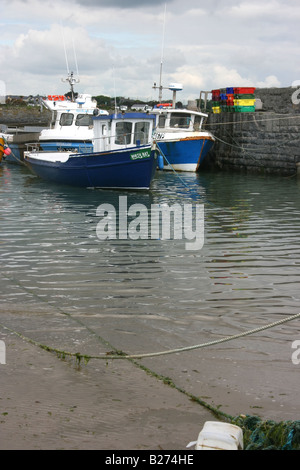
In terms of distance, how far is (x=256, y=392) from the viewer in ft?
13.6

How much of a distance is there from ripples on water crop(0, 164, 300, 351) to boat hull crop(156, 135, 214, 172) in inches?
424

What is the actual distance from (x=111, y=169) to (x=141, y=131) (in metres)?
1.80

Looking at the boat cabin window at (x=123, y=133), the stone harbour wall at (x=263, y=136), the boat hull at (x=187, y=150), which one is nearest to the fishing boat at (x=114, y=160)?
the boat cabin window at (x=123, y=133)

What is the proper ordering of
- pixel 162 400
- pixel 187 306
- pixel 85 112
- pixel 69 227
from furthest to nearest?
pixel 85 112 < pixel 69 227 < pixel 187 306 < pixel 162 400

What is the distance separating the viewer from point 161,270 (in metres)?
8.05

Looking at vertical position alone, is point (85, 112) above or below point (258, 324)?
above

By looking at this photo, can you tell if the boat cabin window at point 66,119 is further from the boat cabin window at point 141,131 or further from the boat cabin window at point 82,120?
the boat cabin window at point 141,131

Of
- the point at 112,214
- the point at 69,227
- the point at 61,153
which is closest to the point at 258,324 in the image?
the point at 69,227

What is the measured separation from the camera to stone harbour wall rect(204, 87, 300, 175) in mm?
23375

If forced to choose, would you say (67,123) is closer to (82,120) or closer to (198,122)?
(82,120)

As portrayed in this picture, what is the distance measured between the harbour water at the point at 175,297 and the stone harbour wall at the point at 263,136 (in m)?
10.8

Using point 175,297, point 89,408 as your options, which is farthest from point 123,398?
point 175,297
